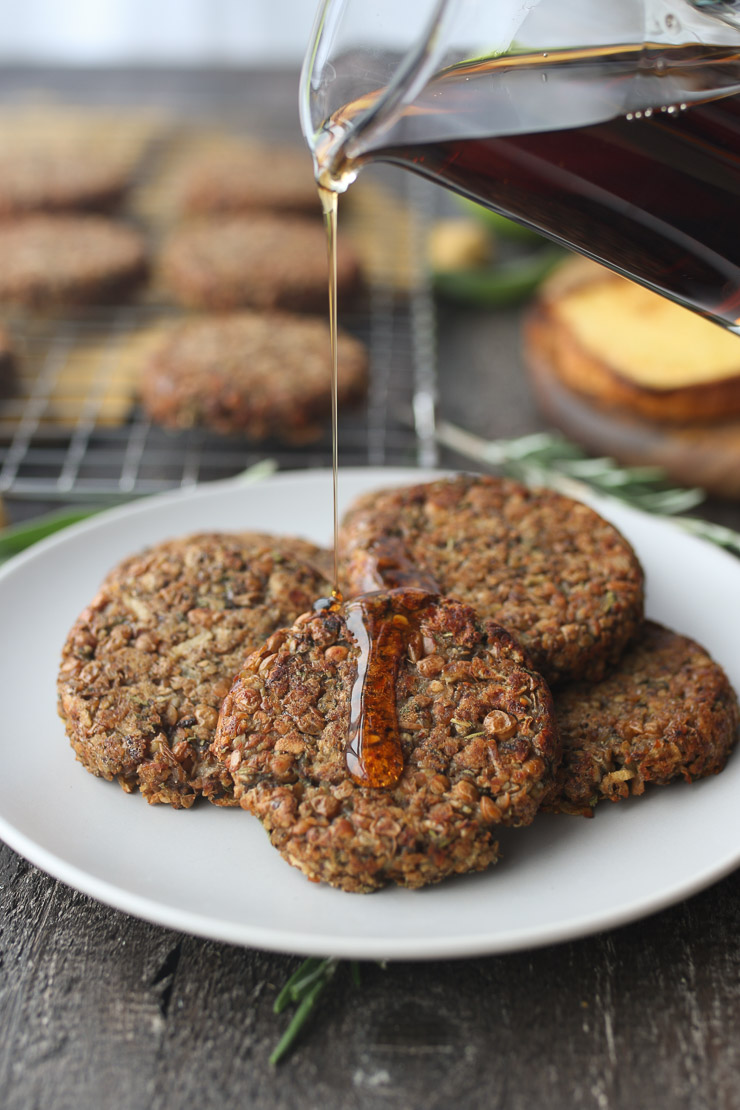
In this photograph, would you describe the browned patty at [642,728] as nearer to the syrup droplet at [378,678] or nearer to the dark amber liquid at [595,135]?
the syrup droplet at [378,678]

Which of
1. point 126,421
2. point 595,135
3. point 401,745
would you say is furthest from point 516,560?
point 126,421

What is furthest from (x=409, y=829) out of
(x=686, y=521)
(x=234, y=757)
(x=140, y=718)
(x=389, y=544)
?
(x=686, y=521)

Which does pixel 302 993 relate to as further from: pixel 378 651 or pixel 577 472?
pixel 577 472

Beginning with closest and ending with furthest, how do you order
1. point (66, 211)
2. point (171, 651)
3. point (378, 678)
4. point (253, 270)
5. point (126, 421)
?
point (378, 678), point (171, 651), point (126, 421), point (253, 270), point (66, 211)

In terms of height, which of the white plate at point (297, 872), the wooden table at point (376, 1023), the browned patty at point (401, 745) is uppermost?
the browned patty at point (401, 745)

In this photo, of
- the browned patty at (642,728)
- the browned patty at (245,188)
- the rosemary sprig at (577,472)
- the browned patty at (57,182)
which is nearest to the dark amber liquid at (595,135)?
the browned patty at (642,728)

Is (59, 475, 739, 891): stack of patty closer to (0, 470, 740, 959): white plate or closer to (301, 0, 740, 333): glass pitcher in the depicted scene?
(0, 470, 740, 959): white plate

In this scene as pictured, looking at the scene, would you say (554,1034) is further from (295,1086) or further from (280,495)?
(280,495)
